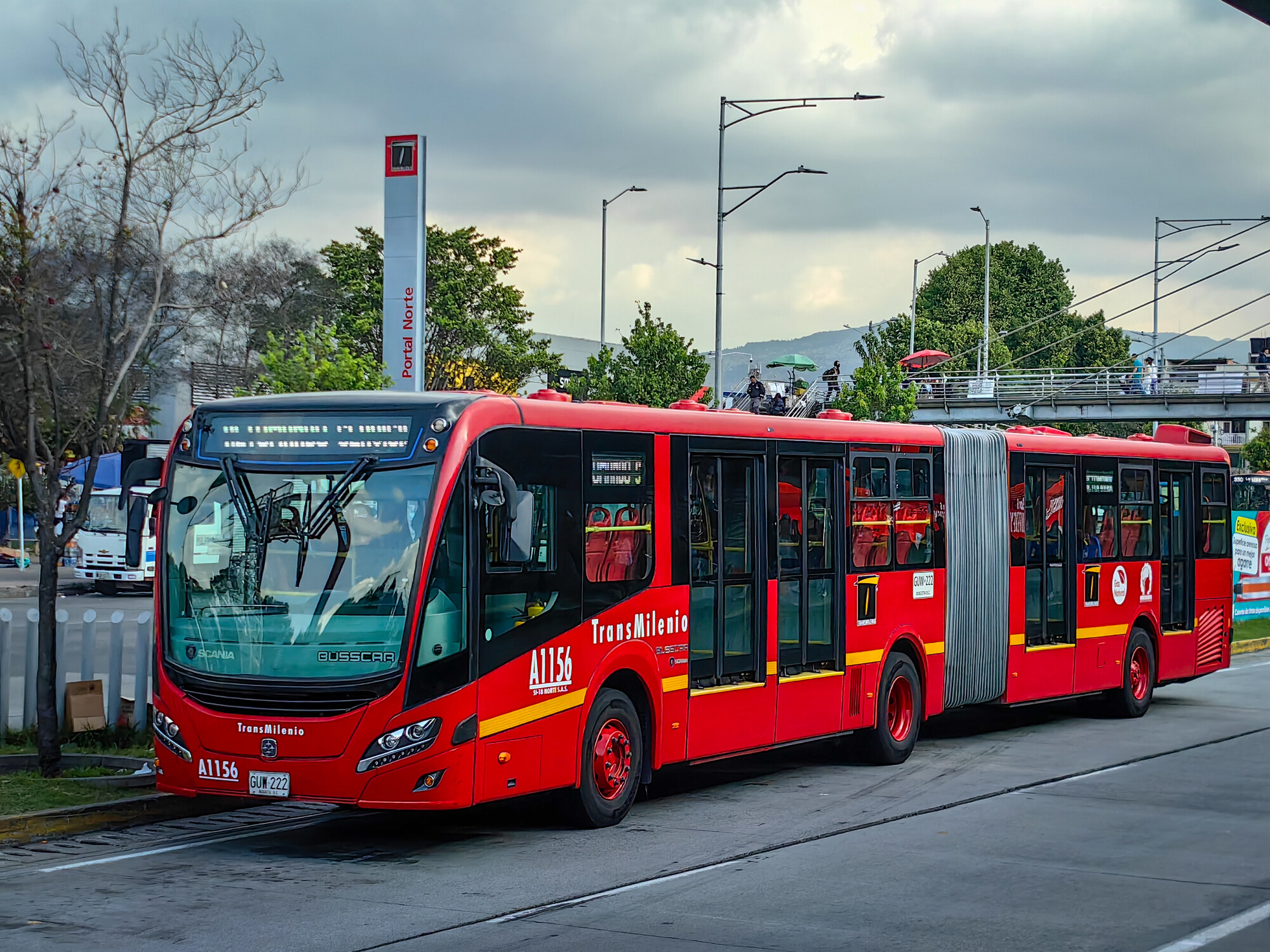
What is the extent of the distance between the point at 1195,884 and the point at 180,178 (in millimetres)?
8912

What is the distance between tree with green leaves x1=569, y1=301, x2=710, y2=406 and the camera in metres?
41.6

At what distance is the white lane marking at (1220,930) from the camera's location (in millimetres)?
7652

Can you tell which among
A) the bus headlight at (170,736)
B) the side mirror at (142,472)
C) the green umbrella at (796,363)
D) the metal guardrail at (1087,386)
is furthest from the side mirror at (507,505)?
the metal guardrail at (1087,386)

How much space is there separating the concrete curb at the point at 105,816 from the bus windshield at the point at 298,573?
1.47 m

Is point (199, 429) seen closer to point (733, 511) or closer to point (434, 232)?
point (733, 511)

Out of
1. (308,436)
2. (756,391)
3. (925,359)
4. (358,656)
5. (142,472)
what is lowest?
(358,656)

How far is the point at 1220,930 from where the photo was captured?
8.02m

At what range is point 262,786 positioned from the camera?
970 centimetres

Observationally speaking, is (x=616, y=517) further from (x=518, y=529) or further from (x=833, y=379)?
(x=833, y=379)

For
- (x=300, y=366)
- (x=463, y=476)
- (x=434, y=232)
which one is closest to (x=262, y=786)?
(x=463, y=476)

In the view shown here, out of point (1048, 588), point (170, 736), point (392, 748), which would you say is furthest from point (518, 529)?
point (1048, 588)

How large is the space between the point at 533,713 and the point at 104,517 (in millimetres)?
31745

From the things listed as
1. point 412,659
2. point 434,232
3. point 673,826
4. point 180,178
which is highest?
point 434,232

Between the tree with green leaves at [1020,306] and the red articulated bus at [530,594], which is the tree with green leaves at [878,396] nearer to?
the red articulated bus at [530,594]
